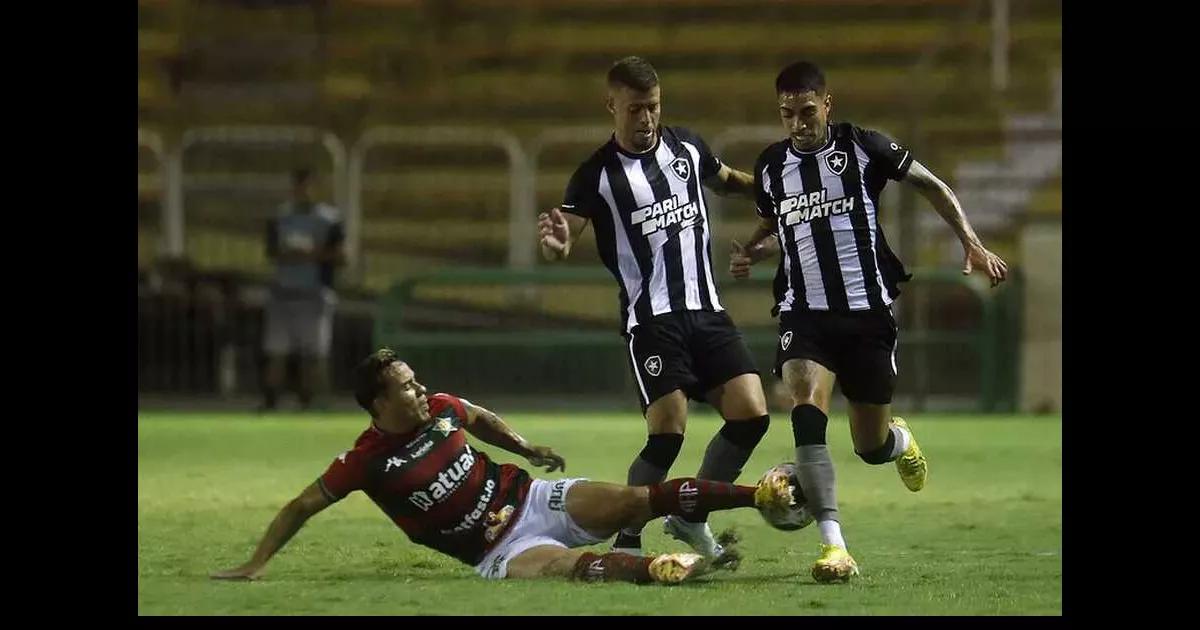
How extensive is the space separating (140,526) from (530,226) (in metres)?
9.78

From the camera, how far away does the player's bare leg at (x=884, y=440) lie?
800 cm

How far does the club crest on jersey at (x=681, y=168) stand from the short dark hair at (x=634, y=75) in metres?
0.39

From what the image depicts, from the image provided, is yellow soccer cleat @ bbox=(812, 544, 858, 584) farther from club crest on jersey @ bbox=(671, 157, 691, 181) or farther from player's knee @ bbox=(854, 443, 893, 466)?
club crest on jersey @ bbox=(671, 157, 691, 181)

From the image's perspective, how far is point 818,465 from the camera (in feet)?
24.3

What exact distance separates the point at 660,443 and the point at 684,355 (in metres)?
0.36

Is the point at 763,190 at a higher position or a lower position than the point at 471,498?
higher

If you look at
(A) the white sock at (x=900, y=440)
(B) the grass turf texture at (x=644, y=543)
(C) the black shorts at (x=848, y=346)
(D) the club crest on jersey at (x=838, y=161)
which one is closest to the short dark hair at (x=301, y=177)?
(B) the grass turf texture at (x=644, y=543)

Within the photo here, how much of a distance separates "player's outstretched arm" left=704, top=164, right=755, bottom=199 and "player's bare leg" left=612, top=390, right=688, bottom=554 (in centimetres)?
96

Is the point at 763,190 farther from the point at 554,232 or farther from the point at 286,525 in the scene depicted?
the point at 286,525

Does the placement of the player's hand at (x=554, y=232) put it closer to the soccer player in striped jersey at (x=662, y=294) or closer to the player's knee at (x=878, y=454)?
the soccer player in striped jersey at (x=662, y=294)

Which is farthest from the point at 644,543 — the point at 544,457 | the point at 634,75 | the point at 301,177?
the point at 301,177

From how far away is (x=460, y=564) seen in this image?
26.0 ft
